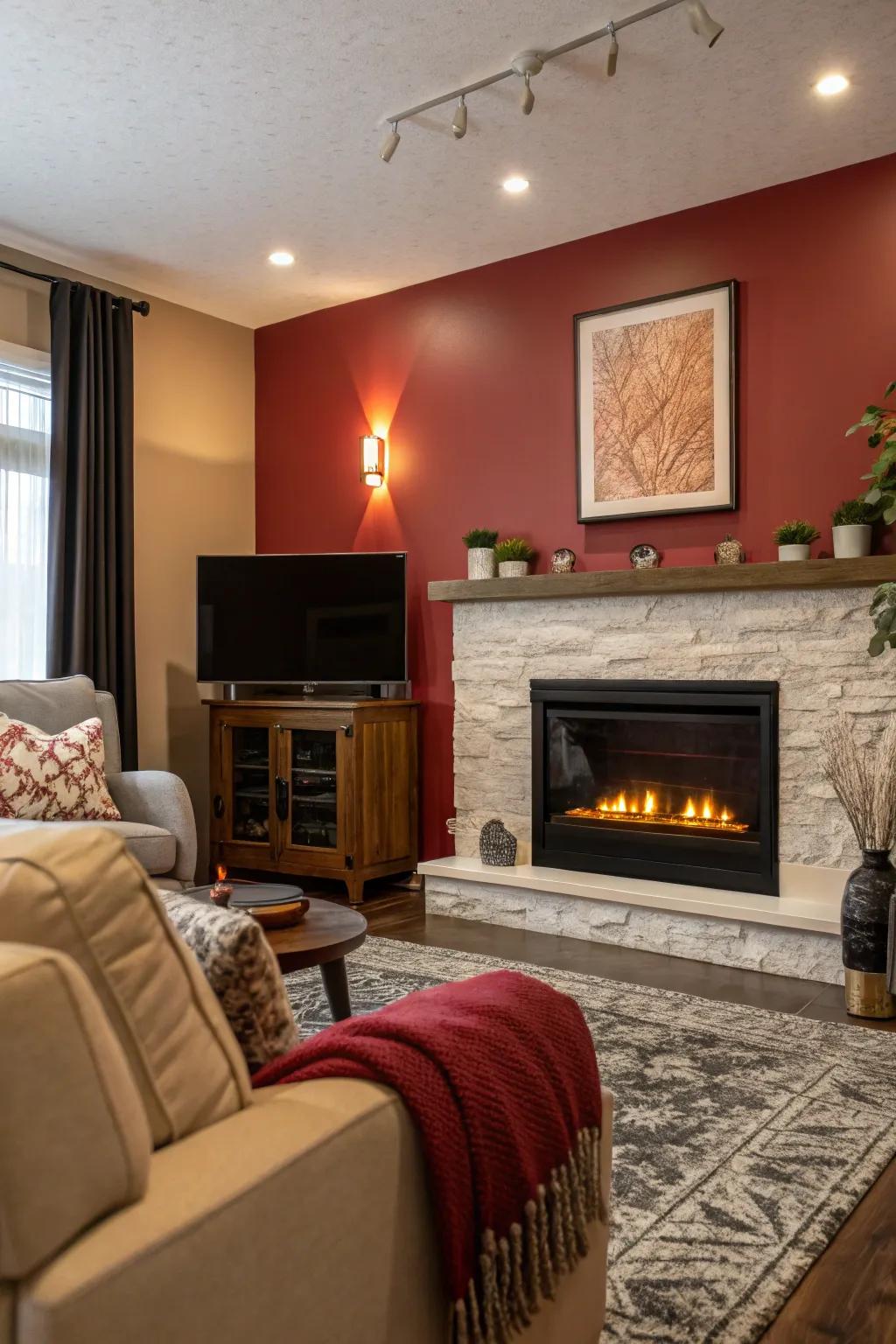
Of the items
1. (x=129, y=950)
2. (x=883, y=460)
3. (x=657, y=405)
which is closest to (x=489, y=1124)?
(x=129, y=950)

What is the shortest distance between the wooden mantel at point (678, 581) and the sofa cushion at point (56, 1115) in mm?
3278

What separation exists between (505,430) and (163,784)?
88.7 inches

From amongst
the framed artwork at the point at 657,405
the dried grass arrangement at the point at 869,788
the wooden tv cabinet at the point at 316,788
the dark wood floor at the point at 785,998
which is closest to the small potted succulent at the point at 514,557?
the framed artwork at the point at 657,405

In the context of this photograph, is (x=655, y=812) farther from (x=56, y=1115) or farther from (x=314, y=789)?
(x=56, y=1115)

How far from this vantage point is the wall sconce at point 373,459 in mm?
5270

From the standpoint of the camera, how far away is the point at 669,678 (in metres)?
4.19

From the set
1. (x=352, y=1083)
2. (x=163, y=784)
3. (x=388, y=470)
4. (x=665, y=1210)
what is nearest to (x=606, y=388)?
(x=388, y=470)

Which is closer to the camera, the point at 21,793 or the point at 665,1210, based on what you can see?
the point at 665,1210

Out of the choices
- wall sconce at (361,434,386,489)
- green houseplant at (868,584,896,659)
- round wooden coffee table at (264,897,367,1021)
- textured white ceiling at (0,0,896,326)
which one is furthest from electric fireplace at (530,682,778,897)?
textured white ceiling at (0,0,896,326)

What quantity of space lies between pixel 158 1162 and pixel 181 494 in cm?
480

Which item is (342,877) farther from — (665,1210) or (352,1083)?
(352,1083)

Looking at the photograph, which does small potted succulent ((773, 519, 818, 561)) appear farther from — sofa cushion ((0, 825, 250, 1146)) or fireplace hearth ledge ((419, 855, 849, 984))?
sofa cushion ((0, 825, 250, 1146))

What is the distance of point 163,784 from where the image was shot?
3.80 metres

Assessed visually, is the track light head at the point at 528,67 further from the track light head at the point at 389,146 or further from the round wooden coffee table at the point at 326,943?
the round wooden coffee table at the point at 326,943
